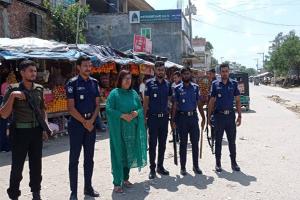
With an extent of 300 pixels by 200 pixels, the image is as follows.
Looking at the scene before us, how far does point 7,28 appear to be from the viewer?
20594 mm

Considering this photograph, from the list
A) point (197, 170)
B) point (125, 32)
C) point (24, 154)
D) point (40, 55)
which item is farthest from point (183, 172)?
point (125, 32)

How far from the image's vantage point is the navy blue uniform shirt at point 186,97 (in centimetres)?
730

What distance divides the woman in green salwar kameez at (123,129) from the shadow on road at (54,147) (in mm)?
3408

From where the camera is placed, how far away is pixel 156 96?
23.6ft

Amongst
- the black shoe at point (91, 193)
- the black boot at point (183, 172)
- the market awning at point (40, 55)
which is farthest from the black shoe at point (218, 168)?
the market awning at point (40, 55)

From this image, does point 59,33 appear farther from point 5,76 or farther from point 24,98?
point 24,98

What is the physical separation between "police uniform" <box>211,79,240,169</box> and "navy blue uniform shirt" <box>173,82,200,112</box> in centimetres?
46

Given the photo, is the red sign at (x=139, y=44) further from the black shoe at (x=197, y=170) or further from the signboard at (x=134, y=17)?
the black shoe at (x=197, y=170)

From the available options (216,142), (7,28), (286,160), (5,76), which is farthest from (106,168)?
(7,28)

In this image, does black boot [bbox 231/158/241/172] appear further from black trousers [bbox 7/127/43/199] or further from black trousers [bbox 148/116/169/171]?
black trousers [bbox 7/127/43/199]

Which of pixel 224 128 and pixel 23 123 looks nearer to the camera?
pixel 23 123

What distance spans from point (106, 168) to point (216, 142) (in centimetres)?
212

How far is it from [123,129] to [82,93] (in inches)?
35.7

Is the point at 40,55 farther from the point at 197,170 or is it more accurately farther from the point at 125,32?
the point at 125,32
